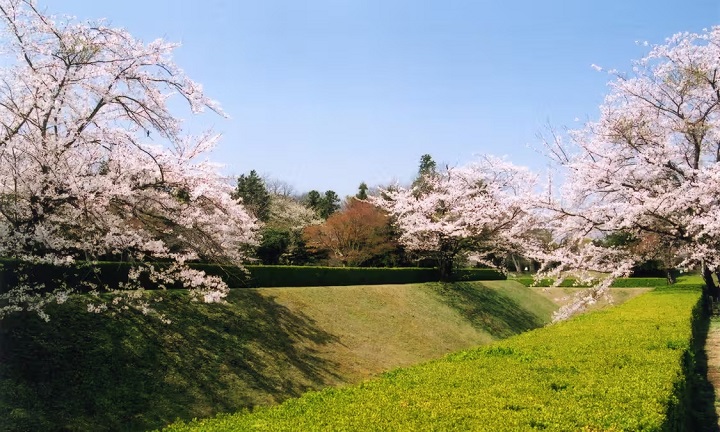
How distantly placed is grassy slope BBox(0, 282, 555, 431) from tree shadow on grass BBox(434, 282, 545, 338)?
7.37ft

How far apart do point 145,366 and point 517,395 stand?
8.50 metres

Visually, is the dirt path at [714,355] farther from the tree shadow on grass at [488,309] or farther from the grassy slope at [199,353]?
the grassy slope at [199,353]

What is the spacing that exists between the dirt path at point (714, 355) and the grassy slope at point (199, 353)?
807cm

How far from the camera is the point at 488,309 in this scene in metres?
25.7

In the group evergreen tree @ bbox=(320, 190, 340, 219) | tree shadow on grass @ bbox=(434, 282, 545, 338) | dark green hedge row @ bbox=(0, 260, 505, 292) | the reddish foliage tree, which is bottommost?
tree shadow on grass @ bbox=(434, 282, 545, 338)

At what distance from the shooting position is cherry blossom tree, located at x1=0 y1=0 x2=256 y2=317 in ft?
31.8

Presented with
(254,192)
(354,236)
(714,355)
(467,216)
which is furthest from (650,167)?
(254,192)

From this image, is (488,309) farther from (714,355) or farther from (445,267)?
(714,355)

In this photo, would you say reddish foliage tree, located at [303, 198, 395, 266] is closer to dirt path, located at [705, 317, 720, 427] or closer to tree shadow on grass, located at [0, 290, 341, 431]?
dirt path, located at [705, 317, 720, 427]

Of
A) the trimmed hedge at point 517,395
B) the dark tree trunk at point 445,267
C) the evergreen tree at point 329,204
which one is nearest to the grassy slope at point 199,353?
the trimmed hedge at point 517,395

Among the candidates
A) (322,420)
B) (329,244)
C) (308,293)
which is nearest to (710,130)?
(308,293)

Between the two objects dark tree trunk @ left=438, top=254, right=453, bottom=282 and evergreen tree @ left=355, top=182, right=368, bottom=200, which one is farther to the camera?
evergreen tree @ left=355, top=182, right=368, bottom=200

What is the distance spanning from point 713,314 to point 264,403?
72.2 feet

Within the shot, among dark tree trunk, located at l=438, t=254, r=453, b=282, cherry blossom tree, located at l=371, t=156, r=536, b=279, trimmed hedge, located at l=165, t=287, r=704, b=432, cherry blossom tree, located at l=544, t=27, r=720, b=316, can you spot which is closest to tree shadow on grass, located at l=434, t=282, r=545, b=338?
dark tree trunk, located at l=438, t=254, r=453, b=282
